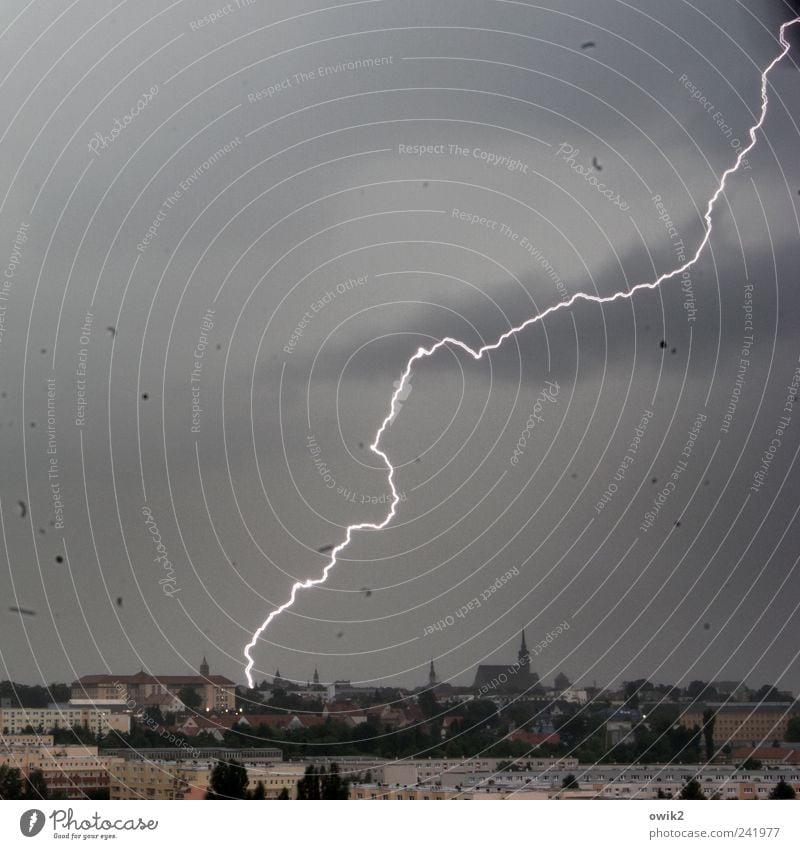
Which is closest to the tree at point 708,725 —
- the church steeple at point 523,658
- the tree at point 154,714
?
the church steeple at point 523,658

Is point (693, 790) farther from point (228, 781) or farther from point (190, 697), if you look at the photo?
point (190, 697)

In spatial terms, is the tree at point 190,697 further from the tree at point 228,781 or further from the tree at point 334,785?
the tree at point 334,785

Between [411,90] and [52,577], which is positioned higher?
[411,90]

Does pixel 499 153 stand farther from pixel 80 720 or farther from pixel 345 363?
pixel 80 720

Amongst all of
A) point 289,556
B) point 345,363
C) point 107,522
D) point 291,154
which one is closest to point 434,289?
point 345,363

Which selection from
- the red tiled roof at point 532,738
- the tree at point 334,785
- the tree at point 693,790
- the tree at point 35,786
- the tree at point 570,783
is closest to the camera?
the tree at point 35,786

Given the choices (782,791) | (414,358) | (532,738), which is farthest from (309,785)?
(782,791)
